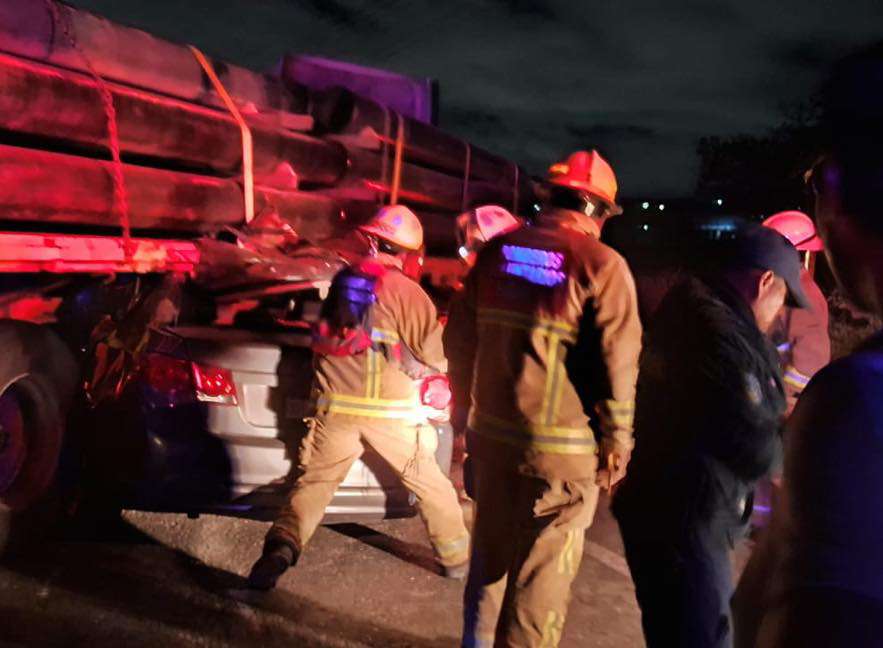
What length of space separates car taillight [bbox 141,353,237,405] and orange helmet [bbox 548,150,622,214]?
186 centimetres

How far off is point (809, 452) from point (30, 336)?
3715mm

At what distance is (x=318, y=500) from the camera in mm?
4035

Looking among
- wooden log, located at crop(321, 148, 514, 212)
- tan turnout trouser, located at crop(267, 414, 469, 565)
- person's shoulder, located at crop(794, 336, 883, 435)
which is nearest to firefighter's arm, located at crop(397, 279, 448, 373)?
tan turnout trouser, located at crop(267, 414, 469, 565)

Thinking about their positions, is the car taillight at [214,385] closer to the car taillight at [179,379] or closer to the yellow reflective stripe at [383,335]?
the car taillight at [179,379]

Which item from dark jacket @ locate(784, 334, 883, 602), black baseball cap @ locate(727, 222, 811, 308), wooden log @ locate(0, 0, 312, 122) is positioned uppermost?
wooden log @ locate(0, 0, 312, 122)

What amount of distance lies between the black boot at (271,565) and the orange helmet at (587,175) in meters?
2.08

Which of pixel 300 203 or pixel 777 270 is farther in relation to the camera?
pixel 300 203

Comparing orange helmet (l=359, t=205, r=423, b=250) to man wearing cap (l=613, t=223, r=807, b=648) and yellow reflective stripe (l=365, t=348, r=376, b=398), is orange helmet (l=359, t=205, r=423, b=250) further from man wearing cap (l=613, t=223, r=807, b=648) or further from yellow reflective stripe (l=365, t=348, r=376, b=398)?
man wearing cap (l=613, t=223, r=807, b=648)

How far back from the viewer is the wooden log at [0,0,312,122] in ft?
11.8

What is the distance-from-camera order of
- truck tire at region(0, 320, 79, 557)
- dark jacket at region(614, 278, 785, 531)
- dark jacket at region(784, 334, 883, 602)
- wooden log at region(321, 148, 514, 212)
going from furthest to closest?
1. wooden log at region(321, 148, 514, 212)
2. truck tire at region(0, 320, 79, 557)
3. dark jacket at region(614, 278, 785, 531)
4. dark jacket at region(784, 334, 883, 602)

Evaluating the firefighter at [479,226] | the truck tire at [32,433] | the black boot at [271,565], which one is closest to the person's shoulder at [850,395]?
the black boot at [271,565]

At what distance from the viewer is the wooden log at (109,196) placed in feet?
11.8

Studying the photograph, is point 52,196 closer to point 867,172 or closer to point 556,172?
point 556,172

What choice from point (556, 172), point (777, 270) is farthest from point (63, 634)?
point (777, 270)
